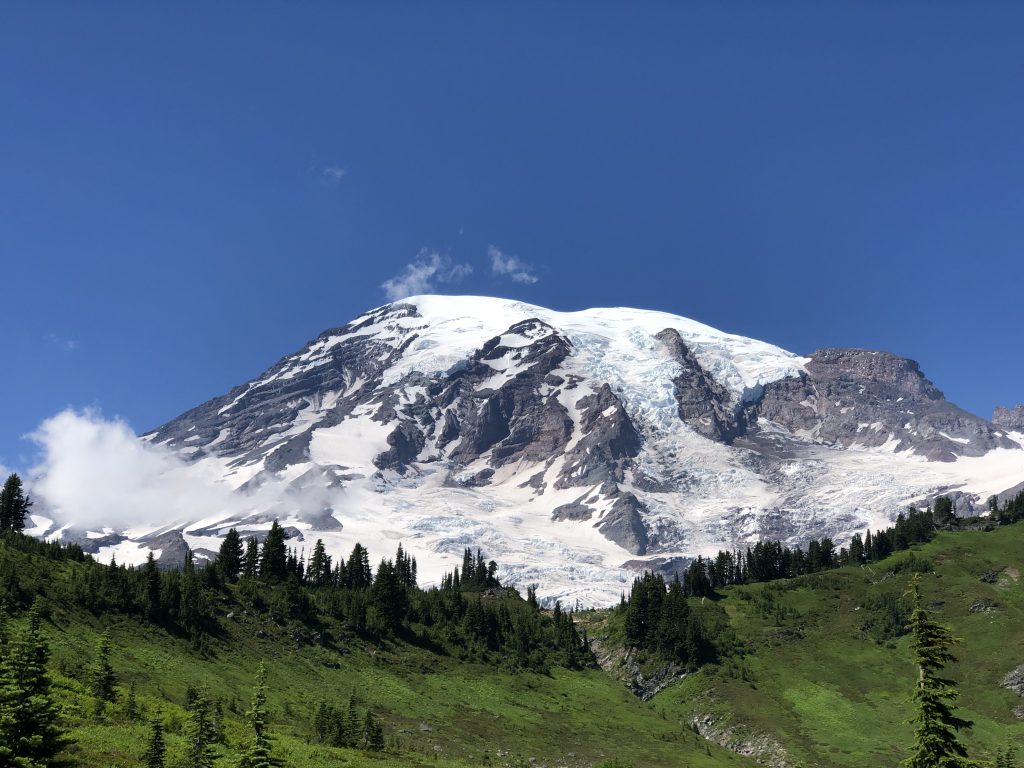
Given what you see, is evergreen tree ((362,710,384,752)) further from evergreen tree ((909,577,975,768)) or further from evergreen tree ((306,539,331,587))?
evergreen tree ((306,539,331,587))

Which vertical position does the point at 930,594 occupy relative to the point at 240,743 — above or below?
above

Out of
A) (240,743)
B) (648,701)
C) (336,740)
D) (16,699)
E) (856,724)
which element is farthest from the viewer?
(648,701)

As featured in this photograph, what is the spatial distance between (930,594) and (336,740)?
154 meters

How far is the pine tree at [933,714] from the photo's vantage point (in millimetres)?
39469

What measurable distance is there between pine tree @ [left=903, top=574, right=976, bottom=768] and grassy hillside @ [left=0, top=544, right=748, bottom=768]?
119 ft

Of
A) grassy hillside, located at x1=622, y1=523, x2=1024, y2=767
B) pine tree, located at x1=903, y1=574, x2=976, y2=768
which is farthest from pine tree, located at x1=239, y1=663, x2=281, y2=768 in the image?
grassy hillside, located at x1=622, y1=523, x2=1024, y2=767

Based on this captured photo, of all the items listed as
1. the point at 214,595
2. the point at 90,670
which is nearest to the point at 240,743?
the point at 90,670

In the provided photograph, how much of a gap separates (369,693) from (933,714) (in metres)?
92.6

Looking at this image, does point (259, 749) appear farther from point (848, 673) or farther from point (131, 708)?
point (848, 673)

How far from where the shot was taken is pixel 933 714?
1570 inches

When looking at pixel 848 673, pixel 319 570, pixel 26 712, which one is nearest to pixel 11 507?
pixel 319 570

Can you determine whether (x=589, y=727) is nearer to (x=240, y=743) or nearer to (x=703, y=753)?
(x=703, y=753)

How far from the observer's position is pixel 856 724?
142 metres

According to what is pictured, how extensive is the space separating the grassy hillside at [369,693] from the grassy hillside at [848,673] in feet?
39.4
